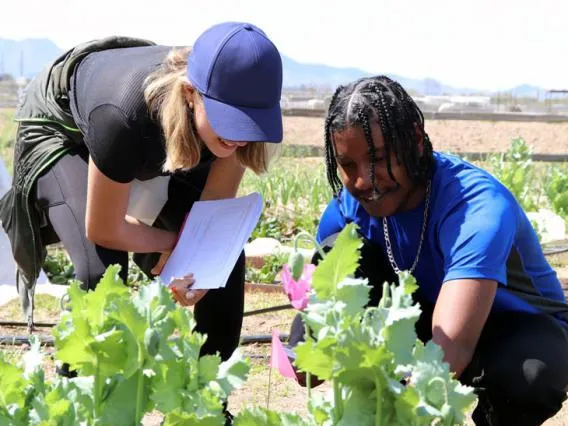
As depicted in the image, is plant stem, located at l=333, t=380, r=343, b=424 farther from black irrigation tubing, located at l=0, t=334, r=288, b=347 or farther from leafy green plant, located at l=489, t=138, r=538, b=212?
leafy green plant, located at l=489, t=138, r=538, b=212

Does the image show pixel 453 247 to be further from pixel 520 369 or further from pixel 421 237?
pixel 520 369

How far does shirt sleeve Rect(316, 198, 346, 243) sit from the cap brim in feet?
1.22

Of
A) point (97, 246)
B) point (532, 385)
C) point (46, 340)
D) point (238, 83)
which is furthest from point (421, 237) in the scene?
point (46, 340)

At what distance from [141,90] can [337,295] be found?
1.13m

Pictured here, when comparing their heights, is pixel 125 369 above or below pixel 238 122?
below

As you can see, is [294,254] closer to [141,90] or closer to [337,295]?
[337,295]

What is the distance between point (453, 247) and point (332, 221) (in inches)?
19.1

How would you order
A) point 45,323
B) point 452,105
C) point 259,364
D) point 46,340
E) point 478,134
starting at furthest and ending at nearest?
1. point 452,105
2. point 478,134
3. point 45,323
4. point 46,340
5. point 259,364

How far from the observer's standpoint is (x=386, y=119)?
6.82 ft

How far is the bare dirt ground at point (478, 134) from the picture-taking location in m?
18.0

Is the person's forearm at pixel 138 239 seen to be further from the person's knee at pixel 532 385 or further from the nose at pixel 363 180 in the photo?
the person's knee at pixel 532 385

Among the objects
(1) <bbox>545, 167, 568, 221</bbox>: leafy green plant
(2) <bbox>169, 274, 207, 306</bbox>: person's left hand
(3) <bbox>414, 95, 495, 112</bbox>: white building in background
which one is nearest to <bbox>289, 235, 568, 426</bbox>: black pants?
(2) <bbox>169, 274, 207, 306</bbox>: person's left hand

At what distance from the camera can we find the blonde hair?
2.28m

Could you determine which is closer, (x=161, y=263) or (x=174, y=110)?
(x=174, y=110)
